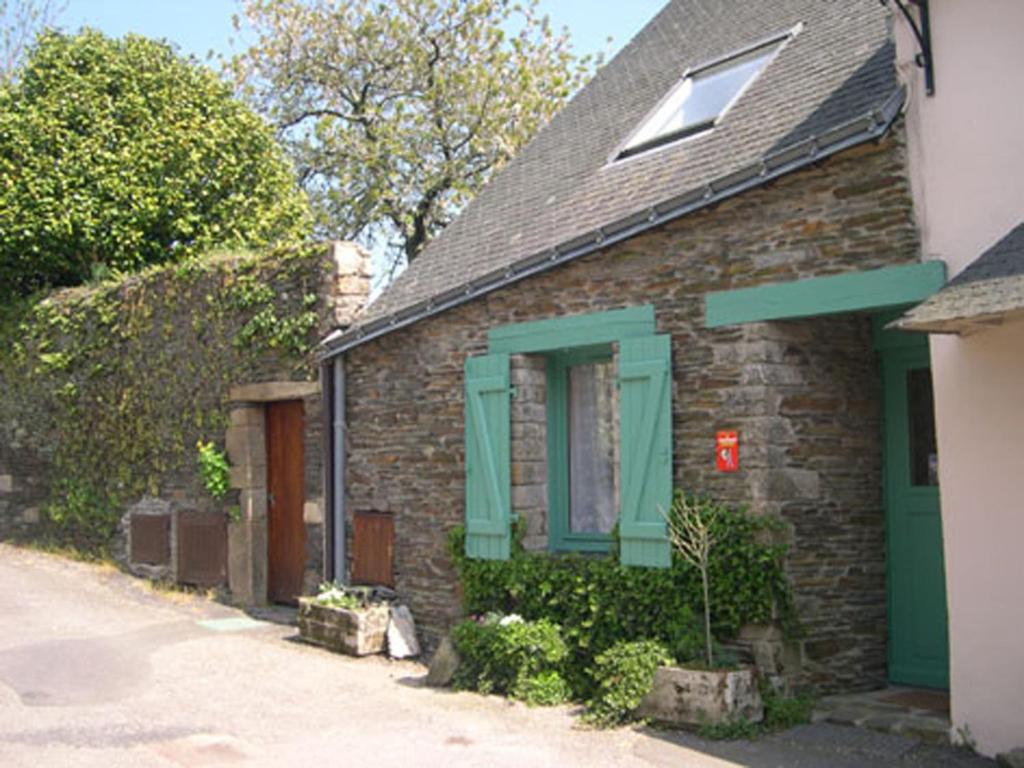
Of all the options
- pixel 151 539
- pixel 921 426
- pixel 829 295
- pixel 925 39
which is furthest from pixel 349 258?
pixel 925 39

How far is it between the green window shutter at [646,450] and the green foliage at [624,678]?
1.87 ft

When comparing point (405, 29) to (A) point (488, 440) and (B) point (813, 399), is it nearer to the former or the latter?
(A) point (488, 440)

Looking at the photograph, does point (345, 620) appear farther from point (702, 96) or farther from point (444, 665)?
point (702, 96)

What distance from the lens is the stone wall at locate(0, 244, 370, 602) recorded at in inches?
434

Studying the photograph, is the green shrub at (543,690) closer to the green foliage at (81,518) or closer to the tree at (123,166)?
the green foliage at (81,518)

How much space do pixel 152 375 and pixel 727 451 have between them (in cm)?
754

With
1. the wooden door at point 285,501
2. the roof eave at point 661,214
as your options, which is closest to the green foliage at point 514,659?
the roof eave at point 661,214

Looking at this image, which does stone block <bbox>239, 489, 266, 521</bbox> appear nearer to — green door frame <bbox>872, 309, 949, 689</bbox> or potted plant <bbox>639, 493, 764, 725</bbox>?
potted plant <bbox>639, 493, 764, 725</bbox>

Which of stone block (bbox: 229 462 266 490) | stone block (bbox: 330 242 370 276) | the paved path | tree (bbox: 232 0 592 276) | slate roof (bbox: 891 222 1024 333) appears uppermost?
tree (bbox: 232 0 592 276)

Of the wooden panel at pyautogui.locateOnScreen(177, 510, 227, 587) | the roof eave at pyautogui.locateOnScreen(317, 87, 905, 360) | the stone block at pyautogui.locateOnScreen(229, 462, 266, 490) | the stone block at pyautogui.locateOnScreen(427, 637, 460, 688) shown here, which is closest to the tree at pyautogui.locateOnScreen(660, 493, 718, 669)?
the roof eave at pyautogui.locateOnScreen(317, 87, 905, 360)

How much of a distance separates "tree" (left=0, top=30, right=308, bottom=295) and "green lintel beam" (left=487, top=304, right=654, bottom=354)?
7595mm

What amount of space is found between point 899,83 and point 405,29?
18401 mm

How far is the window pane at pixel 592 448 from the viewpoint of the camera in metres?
8.54

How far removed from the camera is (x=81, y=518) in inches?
536
